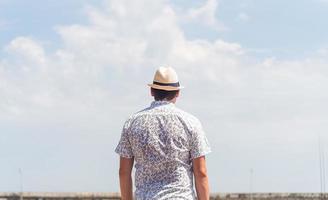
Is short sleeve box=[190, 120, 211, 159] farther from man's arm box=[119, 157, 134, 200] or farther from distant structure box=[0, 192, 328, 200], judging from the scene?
distant structure box=[0, 192, 328, 200]

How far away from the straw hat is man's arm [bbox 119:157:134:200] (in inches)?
18.9

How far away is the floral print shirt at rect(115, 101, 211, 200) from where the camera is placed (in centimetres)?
452

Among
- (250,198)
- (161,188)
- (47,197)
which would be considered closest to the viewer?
(161,188)

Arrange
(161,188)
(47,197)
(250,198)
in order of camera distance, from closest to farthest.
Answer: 1. (161,188)
2. (47,197)
3. (250,198)

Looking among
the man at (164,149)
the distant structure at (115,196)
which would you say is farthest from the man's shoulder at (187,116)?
the distant structure at (115,196)

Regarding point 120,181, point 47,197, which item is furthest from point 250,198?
point 120,181

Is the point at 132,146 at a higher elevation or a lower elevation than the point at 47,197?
higher

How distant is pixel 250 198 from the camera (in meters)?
19.0

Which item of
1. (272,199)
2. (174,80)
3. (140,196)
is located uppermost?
(174,80)

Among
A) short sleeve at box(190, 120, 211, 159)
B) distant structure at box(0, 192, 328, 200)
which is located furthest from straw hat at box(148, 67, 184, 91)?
Answer: distant structure at box(0, 192, 328, 200)

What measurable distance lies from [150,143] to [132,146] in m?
0.14

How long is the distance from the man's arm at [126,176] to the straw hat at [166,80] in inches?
18.9

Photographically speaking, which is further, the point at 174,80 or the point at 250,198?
the point at 250,198

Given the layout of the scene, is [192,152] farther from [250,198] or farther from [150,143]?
[250,198]
